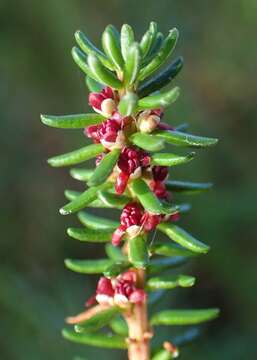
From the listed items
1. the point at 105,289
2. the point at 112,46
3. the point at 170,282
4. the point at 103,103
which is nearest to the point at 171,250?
the point at 170,282

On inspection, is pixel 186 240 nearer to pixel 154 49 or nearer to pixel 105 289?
pixel 105 289

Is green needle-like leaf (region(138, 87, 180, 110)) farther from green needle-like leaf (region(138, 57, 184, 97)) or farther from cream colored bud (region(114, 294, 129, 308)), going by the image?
cream colored bud (region(114, 294, 129, 308))

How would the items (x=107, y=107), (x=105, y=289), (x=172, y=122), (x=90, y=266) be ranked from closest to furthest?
1. (x=107, y=107)
2. (x=105, y=289)
3. (x=90, y=266)
4. (x=172, y=122)

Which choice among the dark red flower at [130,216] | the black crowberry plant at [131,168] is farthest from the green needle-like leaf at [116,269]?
the dark red flower at [130,216]

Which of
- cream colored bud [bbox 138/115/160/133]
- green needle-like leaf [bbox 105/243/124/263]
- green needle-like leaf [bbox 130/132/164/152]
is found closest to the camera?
green needle-like leaf [bbox 130/132/164/152]

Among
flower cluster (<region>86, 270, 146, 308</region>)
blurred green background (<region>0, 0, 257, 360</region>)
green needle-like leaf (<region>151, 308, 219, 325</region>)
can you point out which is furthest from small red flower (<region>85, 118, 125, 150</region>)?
blurred green background (<region>0, 0, 257, 360</region>)

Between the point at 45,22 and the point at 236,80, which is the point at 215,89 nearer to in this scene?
the point at 236,80

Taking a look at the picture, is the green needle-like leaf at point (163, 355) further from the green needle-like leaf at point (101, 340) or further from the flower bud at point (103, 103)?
the flower bud at point (103, 103)
